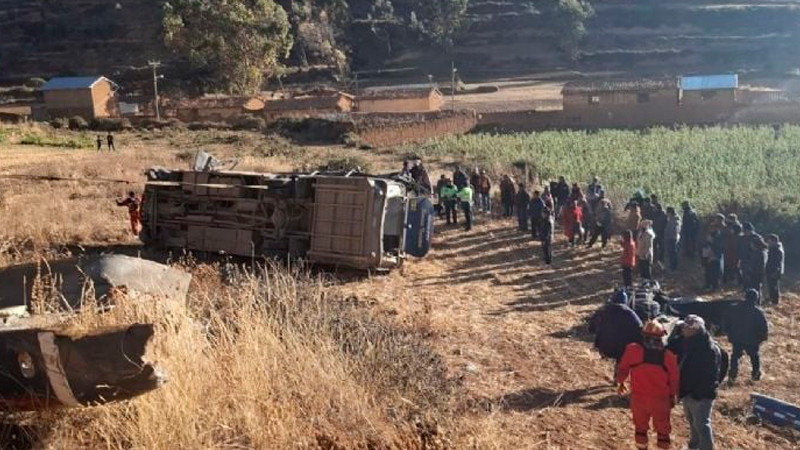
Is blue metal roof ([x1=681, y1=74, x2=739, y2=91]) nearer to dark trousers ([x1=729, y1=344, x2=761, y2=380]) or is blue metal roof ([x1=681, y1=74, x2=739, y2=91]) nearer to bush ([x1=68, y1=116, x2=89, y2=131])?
bush ([x1=68, y1=116, x2=89, y2=131])

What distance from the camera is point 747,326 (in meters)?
9.26

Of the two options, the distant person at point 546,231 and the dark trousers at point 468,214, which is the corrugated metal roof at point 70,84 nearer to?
the dark trousers at point 468,214

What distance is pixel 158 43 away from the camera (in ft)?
241

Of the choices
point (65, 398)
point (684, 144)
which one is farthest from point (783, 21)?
point (65, 398)

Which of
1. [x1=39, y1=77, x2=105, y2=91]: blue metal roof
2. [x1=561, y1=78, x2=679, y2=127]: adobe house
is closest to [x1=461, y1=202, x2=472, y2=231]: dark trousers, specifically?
[x1=561, y1=78, x2=679, y2=127]: adobe house

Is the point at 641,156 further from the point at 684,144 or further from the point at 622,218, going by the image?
the point at 622,218

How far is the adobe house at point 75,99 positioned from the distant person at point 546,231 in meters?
40.0

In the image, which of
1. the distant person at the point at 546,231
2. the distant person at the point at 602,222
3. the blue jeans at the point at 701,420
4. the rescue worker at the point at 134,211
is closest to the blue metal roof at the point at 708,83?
the distant person at the point at 602,222

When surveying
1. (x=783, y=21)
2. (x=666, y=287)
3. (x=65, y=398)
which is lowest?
(x=666, y=287)

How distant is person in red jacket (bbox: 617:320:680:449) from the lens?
662 cm

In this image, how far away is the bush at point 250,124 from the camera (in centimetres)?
4222

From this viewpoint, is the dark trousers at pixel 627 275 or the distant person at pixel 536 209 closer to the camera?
the dark trousers at pixel 627 275

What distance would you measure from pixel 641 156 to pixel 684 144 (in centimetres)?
450

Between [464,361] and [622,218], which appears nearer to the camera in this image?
[464,361]
